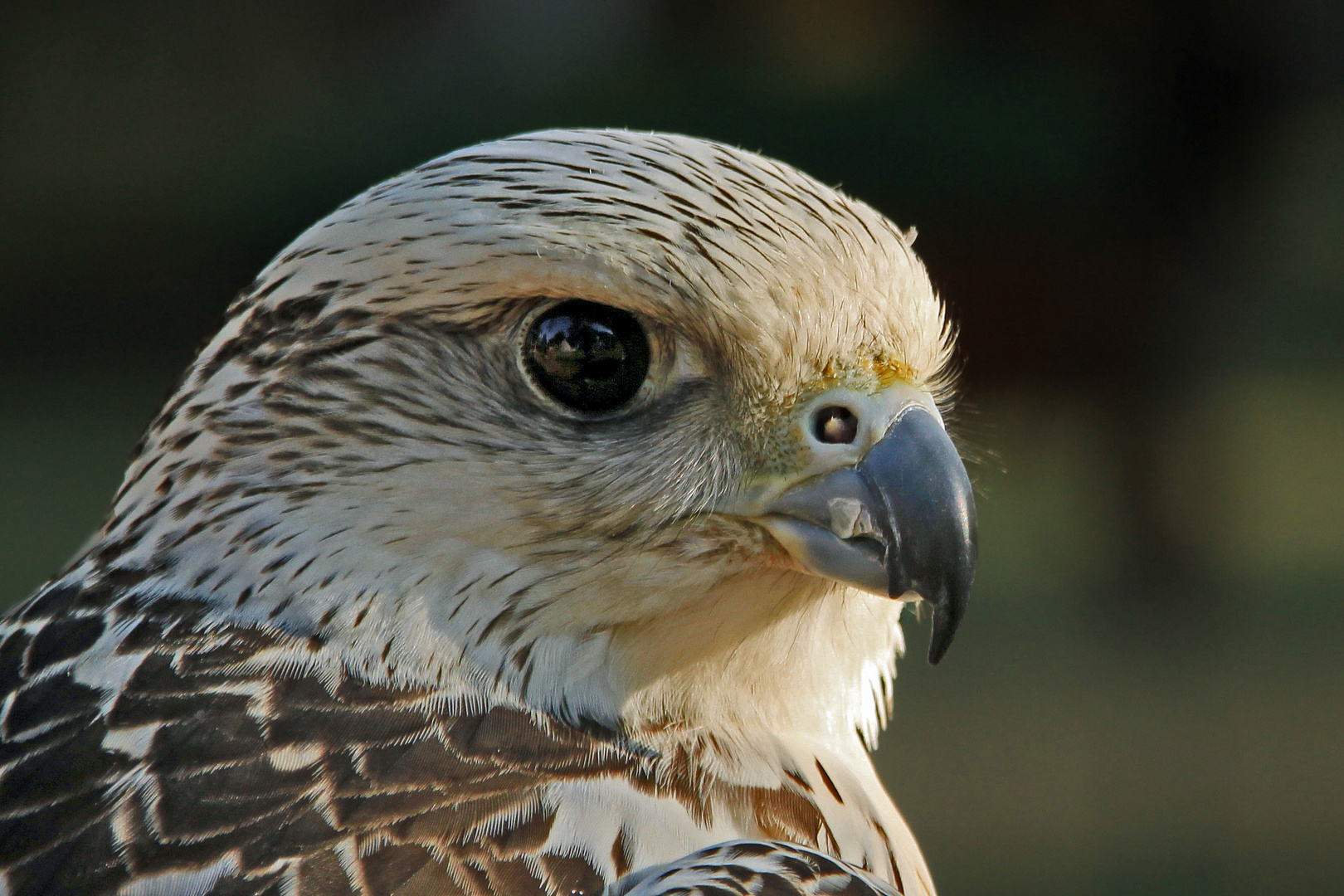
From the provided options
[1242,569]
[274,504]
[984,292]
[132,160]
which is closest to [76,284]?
[132,160]

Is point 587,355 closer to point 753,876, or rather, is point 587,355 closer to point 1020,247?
point 753,876

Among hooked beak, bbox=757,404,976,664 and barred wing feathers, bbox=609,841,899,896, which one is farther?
hooked beak, bbox=757,404,976,664

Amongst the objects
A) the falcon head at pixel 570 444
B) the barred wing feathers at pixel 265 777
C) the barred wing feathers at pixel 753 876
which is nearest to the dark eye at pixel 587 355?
the falcon head at pixel 570 444

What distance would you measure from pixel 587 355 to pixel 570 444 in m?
0.11

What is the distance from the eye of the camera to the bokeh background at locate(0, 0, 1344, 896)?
7.29 m

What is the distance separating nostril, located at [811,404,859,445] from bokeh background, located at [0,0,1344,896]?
4846 mm

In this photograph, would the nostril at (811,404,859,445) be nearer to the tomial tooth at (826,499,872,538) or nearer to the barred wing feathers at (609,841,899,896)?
the tomial tooth at (826,499,872,538)

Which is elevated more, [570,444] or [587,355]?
[587,355]

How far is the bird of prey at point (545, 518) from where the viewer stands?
5.31 feet

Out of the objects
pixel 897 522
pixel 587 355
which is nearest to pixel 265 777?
pixel 587 355

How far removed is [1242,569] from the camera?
9414 mm

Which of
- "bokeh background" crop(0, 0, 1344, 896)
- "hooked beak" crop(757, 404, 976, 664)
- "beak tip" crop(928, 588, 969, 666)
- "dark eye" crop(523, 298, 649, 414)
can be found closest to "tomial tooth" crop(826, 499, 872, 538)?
"hooked beak" crop(757, 404, 976, 664)

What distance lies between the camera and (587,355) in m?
1.76

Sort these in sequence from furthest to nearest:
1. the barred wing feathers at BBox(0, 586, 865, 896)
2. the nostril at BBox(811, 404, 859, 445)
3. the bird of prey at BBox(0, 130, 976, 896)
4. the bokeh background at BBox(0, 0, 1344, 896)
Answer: the bokeh background at BBox(0, 0, 1344, 896), the nostril at BBox(811, 404, 859, 445), the bird of prey at BBox(0, 130, 976, 896), the barred wing feathers at BBox(0, 586, 865, 896)
